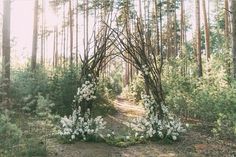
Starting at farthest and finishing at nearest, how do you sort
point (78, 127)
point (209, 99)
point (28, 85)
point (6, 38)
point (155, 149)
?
point (28, 85)
point (6, 38)
point (209, 99)
point (78, 127)
point (155, 149)

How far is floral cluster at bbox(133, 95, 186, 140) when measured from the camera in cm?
1084

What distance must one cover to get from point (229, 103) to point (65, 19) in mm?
37879

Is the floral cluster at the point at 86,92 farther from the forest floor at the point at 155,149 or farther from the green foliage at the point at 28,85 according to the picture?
the green foliage at the point at 28,85

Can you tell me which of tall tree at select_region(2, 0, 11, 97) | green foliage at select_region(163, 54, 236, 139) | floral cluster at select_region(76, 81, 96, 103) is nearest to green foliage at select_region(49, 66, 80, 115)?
tall tree at select_region(2, 0, 11, 97)

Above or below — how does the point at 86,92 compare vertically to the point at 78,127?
above

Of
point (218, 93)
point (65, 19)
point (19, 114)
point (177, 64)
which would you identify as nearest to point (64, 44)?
point (65, 19)

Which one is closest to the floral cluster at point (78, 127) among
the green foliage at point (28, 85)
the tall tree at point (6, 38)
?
the tall tree at point (6, 38)

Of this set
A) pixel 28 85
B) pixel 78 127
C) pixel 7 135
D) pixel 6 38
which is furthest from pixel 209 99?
pixel 6 38

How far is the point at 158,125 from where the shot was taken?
35.9ft

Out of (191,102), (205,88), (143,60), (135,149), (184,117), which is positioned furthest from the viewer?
(184,117)

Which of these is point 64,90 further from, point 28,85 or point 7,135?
point 7,135

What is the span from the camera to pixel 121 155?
9555mm

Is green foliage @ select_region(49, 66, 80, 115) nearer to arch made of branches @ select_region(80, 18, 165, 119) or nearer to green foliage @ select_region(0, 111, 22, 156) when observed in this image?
arch made of branches @ select_region(80, 18, 165, 119)

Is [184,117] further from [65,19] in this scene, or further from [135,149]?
[65,19]
